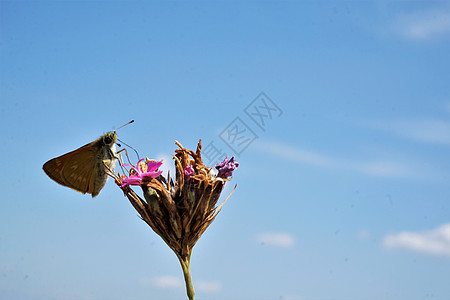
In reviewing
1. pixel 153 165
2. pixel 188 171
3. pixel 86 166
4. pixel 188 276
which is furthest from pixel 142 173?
pixel 86 166

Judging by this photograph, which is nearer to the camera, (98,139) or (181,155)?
(181,155)

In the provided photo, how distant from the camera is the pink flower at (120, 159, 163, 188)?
18.9 feet

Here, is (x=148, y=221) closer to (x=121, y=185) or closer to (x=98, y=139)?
(x=121, y=185)

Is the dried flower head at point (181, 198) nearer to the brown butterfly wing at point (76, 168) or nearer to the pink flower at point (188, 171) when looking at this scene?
A: the pink flower at point (188, 171)

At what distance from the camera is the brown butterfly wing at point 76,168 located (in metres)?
8.24

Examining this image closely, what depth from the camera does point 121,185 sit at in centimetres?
594

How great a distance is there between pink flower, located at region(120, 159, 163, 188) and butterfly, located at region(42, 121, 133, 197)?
1698mm

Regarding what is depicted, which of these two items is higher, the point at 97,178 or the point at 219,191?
the point at 97,178

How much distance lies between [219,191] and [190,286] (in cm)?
123

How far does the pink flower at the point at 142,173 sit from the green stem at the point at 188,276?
Answer: 1043mm

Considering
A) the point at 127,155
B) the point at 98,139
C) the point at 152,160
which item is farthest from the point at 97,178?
the point at 152,160

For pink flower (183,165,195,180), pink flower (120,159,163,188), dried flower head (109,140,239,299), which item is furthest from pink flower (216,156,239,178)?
pink flower (120,159,163,188)

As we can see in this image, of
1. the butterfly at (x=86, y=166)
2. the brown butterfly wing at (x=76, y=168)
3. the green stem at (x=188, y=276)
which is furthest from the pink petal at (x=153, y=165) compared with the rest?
the brown butterfly wing at (x=76, y=168)

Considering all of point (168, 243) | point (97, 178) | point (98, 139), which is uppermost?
point (98, 139)
